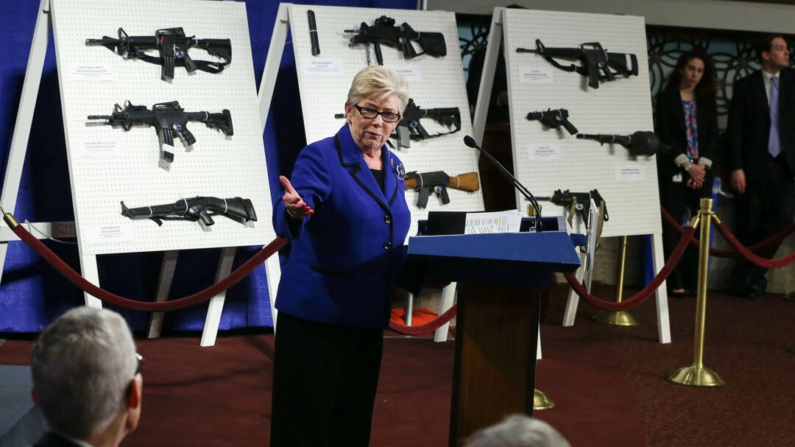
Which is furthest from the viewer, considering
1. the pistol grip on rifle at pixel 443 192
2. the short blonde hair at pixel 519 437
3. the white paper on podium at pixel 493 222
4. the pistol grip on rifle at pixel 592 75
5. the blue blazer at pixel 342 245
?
the pistol grip on rifle at pixel 592 75

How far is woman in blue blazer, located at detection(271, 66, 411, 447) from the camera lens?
Answer: 96.5 inches

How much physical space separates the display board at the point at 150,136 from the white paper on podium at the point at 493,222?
236 cm

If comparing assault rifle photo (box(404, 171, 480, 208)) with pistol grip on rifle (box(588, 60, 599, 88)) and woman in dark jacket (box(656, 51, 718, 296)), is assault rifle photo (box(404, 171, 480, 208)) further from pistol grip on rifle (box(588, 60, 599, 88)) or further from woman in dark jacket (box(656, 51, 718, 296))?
woman in dark jacket (box(656, 51, 718, 296))

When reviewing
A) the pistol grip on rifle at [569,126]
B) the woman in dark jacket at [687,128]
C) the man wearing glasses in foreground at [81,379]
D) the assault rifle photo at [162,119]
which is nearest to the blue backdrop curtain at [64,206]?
the assault rifle photo at [162,119]

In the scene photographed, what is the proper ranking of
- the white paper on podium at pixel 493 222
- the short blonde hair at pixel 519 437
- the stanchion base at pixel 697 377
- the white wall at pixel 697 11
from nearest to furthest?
the short blonde hair at pixel 519 437
the white paper on podium at pixel 493 222
the stanchion base at pixel 697 377
the white wall at pixel 697 11

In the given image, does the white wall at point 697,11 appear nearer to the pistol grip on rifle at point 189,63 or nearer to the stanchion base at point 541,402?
the pistol grip on rifle at point 189,63

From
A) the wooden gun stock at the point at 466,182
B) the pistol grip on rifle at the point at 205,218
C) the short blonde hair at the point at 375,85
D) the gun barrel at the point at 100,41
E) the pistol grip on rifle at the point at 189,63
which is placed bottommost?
the pistol grip on rifle at the point at 205,218

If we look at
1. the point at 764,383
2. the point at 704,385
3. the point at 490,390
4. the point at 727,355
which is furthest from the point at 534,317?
the point at 727,355

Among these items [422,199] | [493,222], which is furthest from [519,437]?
[422,199]

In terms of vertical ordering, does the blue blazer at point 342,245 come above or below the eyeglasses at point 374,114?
below

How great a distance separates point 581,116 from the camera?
5.16 meters

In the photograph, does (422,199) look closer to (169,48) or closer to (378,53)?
(378,53)

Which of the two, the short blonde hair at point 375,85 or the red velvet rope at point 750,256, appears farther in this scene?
the red velvet rope at point 750,256

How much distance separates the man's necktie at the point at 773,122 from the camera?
6.65 m
